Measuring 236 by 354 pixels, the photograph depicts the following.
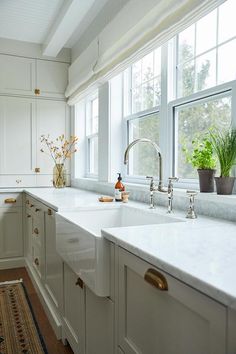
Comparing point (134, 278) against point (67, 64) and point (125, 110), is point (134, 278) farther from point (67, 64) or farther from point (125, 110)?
point (67, 64)

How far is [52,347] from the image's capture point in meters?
2.05

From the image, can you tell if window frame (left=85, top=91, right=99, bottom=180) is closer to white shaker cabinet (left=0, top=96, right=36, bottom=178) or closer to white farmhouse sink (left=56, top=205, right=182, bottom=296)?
white shaker cabinet (left=0, top=96, right=36, bottom=178)

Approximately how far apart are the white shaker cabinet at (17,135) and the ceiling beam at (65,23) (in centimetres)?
72

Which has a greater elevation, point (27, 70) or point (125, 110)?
point (27, 70)

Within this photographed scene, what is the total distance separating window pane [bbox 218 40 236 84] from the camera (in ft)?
5.72

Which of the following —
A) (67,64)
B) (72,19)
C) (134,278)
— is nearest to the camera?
(134,278)

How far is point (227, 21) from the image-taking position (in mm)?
1789

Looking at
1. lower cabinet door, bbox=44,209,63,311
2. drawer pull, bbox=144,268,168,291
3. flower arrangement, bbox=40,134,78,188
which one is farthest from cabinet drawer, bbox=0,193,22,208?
drawer pull, bbox=144,268,168,291

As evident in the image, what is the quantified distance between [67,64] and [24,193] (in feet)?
6.07

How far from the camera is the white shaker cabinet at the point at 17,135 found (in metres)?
3.95

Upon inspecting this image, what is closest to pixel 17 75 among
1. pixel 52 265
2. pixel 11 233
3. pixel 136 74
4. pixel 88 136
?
pixel 88 136

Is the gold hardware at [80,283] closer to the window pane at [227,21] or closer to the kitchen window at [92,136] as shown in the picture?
the window pane at [227,21]

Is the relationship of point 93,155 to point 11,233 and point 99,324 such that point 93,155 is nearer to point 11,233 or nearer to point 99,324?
point 11,233

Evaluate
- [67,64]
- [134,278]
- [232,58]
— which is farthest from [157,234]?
[67,64]
